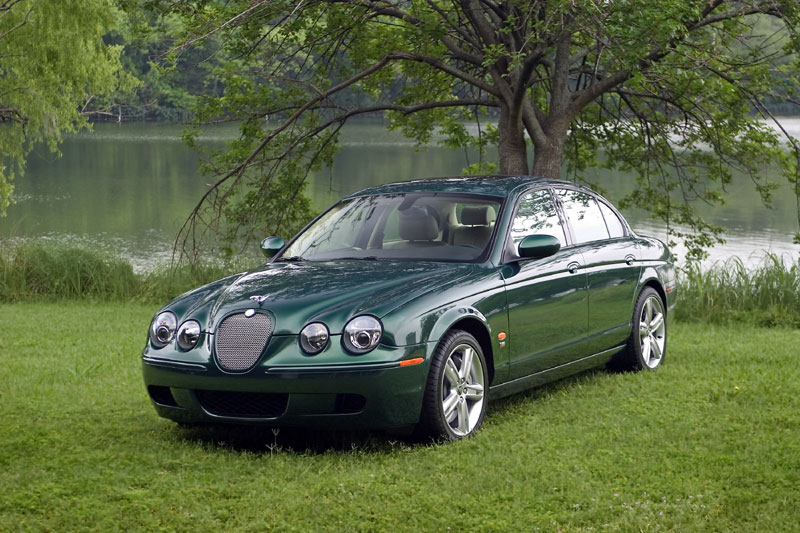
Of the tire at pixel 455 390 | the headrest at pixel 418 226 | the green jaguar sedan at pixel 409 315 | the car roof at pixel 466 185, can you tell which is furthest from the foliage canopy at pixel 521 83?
the tire at pixel 455 390

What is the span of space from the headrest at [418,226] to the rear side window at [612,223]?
6.68ft

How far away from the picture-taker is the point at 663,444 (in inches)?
248

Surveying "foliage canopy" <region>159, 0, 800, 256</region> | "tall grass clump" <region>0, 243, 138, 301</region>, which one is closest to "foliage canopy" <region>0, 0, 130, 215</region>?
"tall grass clump" <region>0, 243, 138, 301</region>

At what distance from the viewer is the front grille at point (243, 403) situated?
20.0 ft

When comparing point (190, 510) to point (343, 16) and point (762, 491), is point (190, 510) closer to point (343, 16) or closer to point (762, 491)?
point (762, 491)

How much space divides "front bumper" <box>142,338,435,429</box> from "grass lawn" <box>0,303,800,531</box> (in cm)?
23

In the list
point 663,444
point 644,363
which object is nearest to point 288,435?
point 663,444

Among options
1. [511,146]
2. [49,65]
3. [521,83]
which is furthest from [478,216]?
[49,65]

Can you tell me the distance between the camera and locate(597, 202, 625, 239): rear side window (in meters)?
8.94

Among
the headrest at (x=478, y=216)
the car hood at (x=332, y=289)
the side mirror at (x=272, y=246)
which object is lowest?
the car hood at (x=332, y=289)

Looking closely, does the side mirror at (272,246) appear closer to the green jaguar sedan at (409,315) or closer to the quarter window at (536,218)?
the green jaguar sedan at (409,315)

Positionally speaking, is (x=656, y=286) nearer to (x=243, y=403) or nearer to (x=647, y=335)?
(x=647, y=335)

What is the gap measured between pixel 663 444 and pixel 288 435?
2261 mm

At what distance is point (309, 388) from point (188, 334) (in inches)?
33.9
